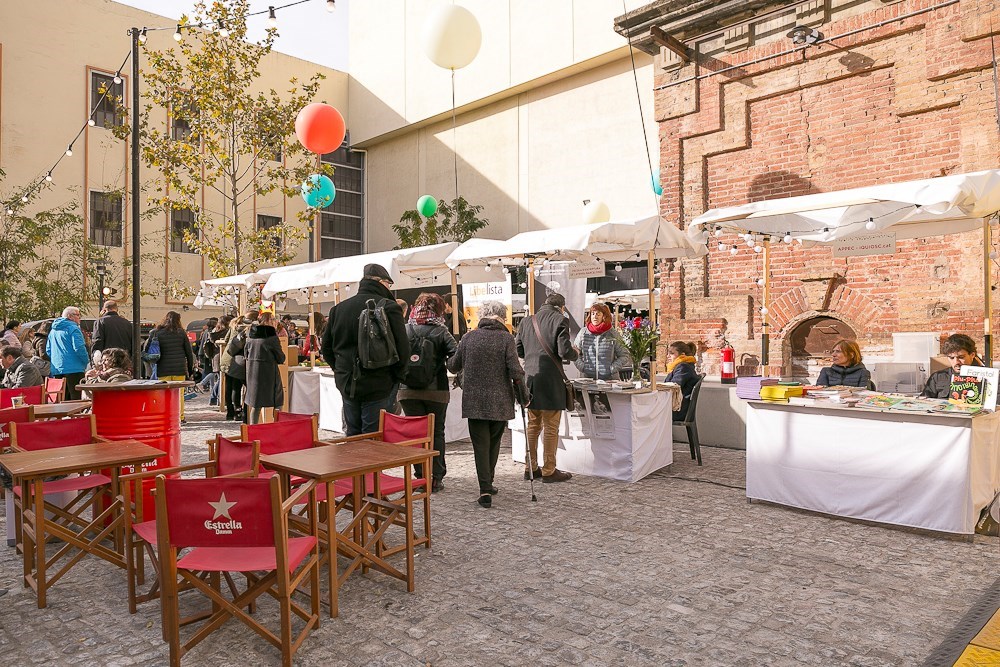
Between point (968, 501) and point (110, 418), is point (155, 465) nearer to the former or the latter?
point (110, 418)

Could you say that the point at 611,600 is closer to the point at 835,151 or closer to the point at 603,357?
the point at 603,357

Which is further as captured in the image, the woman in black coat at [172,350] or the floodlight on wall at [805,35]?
the woman in black coat at [172,350]

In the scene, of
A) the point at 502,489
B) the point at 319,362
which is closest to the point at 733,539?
the point at 502,489

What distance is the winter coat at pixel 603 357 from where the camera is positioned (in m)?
7.27

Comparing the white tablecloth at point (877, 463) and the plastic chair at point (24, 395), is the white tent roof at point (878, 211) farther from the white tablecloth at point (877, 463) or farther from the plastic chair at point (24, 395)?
the plastic chair at point (24, 395)

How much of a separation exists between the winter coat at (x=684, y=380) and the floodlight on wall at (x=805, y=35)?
183 inches

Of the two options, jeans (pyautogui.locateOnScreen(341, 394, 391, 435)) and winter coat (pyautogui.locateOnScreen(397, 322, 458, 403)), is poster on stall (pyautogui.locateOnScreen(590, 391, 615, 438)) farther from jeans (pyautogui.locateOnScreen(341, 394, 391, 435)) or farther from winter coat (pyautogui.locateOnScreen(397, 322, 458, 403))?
jeans (pyautogui.locateOnScreen(341, 394, 391, 435))

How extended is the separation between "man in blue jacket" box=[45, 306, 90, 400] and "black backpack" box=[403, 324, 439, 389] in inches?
209

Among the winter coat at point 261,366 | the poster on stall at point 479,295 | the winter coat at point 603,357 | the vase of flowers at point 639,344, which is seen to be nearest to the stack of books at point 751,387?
the vase of flowers at point 639,344

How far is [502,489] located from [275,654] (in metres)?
3.29

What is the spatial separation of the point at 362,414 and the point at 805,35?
7.43 meters

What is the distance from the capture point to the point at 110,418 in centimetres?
504

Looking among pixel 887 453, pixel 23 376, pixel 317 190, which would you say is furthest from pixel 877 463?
pixel 317 190

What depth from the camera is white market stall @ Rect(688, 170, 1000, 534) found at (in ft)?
15.5
